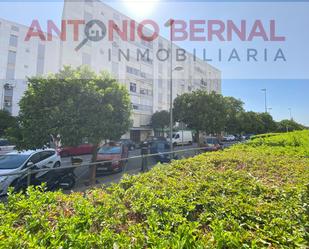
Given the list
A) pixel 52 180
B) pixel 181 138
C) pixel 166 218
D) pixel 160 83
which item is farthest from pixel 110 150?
pixel 160 83

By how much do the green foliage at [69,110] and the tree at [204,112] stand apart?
40.3 feet

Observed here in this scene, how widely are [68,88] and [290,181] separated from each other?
27.3 ft

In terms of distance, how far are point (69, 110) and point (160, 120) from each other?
99.1 feet

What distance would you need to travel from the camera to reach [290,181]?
324 centimetres

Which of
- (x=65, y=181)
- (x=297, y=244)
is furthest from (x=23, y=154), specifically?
(x=297, y=244)

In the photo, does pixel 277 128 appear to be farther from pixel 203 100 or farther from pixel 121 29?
pixel 121 29

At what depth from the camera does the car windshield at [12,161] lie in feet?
25.5

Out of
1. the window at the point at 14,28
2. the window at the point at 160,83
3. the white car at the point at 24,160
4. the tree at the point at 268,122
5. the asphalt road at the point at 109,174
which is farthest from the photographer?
the tree at the point at 268,122

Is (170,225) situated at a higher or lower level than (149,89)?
lower

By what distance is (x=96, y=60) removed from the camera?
31062 millimetres

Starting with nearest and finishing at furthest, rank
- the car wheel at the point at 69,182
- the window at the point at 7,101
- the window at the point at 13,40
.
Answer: the car wheel at the point at 69,182 → the window at the point at 7,101 → the window at the point at 13,40

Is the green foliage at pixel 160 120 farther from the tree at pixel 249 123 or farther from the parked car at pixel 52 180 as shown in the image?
the parked car at pixel 52 180

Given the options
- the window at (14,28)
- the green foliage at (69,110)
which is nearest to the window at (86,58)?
the window at (14,28)

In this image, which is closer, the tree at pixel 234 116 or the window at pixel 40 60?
the tree at pixel 234 116
